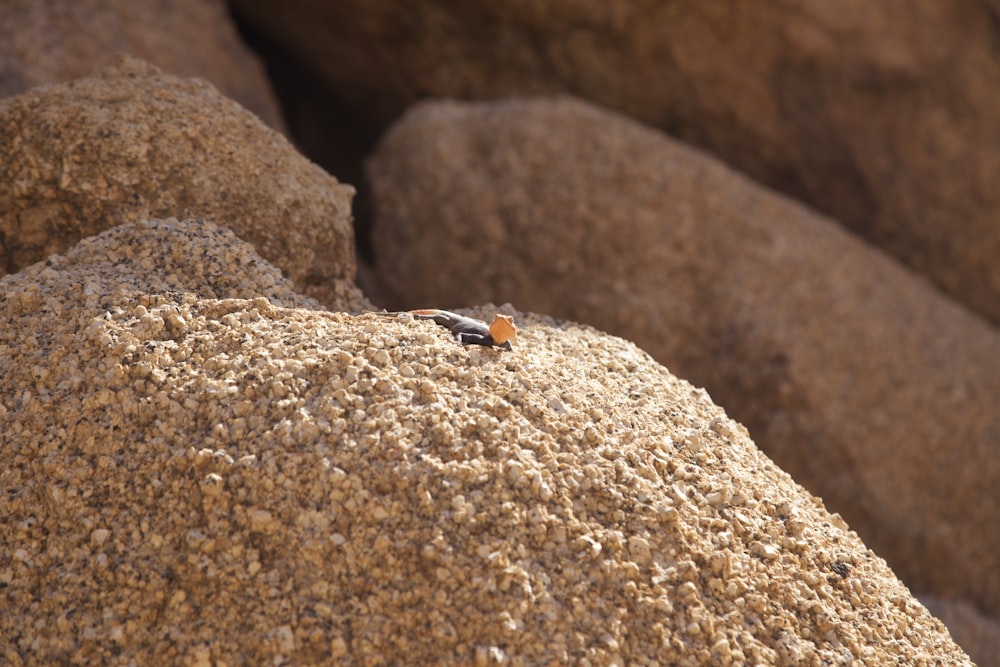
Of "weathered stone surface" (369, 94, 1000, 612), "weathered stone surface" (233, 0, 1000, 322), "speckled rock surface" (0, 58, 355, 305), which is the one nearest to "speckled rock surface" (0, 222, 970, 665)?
"speckled rock surface" (0, 58, 355, 305)

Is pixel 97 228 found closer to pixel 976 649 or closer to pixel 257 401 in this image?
pixel 257 401

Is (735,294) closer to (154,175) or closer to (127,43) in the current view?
(154,175)

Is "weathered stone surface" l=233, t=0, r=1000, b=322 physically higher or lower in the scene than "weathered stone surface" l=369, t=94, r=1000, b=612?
higher

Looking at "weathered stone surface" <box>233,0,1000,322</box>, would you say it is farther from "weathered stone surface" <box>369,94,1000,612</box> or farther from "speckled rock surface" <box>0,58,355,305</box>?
"speckled rock surface" <box>0,58,355,305</box>

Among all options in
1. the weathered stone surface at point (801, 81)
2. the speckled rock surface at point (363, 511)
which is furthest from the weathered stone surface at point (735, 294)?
the speckled rock surface at point (363, 511)

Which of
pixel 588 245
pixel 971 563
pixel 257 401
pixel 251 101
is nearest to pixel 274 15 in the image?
pixel 251 101

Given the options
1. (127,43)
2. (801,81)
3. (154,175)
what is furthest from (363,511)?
(801,81)

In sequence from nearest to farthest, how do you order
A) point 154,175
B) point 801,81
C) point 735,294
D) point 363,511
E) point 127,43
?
point 363,511
point 154,175
point 735,294
point 127,43
point 801,81
